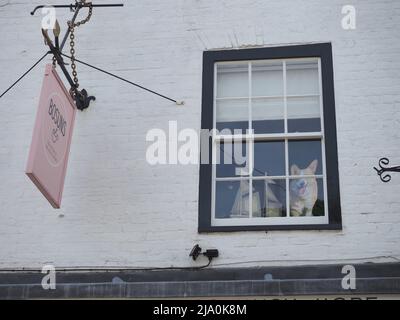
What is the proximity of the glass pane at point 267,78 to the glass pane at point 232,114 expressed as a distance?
0.20m

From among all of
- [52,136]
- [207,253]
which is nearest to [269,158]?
[207,253]

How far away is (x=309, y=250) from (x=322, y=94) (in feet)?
6.09

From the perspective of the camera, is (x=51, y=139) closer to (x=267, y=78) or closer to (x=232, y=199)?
(x=232, y=199)

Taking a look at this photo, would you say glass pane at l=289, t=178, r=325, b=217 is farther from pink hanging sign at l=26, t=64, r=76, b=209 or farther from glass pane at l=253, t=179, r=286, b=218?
pink hanging sign at l=26, t=64, r=76, b=209

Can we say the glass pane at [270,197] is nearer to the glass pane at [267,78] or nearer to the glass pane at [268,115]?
the glass pane at [268,115]

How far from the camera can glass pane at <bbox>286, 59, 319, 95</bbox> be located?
317 inches

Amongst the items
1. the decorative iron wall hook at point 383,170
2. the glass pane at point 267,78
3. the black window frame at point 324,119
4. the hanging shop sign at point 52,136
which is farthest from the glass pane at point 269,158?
the hanging shop sign at point 52,136

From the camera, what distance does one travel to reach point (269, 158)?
779cm

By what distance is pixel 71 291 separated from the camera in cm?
693

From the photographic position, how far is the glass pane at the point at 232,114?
8.02 meters

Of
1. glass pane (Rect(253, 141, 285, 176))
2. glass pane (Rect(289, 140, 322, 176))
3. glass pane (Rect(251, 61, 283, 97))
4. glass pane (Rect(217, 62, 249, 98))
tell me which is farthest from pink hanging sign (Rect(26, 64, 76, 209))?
glass pane (Rect(289, 140, 322, 176))

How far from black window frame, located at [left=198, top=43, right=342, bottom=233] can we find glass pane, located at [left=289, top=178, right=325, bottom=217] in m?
0.17

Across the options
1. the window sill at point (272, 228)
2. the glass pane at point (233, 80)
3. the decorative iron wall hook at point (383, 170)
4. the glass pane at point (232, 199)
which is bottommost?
the window sill at point (272, 228)
